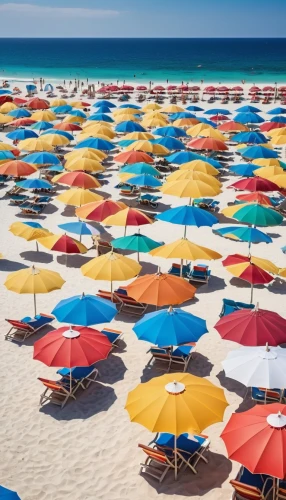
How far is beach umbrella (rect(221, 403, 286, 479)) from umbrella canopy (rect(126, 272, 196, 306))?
12.1 feet

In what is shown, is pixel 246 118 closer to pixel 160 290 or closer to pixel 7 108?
pixel 7 108

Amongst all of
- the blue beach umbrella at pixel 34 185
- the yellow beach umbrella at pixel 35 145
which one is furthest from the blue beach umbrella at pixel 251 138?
the blue beach umbrella at pixel 34 185

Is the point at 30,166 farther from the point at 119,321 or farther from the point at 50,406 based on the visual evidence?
the point at 50,406

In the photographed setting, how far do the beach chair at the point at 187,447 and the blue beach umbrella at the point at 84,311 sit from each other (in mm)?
2714

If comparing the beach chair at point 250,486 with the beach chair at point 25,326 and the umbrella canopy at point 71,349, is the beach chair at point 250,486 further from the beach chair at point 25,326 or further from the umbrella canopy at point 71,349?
the beach chair at point 25,326

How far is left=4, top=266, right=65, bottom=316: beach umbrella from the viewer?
33.9 ft

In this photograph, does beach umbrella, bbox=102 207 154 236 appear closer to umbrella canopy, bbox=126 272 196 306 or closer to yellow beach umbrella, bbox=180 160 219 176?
umbrella canopy, bbox=126 272 196 306

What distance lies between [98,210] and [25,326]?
4.87 metres

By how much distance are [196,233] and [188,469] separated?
32.0ft

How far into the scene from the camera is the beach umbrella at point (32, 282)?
33.9 ft

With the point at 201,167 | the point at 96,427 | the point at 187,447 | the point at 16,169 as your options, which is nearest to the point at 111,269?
the point at 96,427

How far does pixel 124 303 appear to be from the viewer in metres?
11.5

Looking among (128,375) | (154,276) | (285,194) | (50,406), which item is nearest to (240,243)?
(285,194)

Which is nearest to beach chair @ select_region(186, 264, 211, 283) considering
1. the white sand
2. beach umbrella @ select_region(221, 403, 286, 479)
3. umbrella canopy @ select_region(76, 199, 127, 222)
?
the white sand
